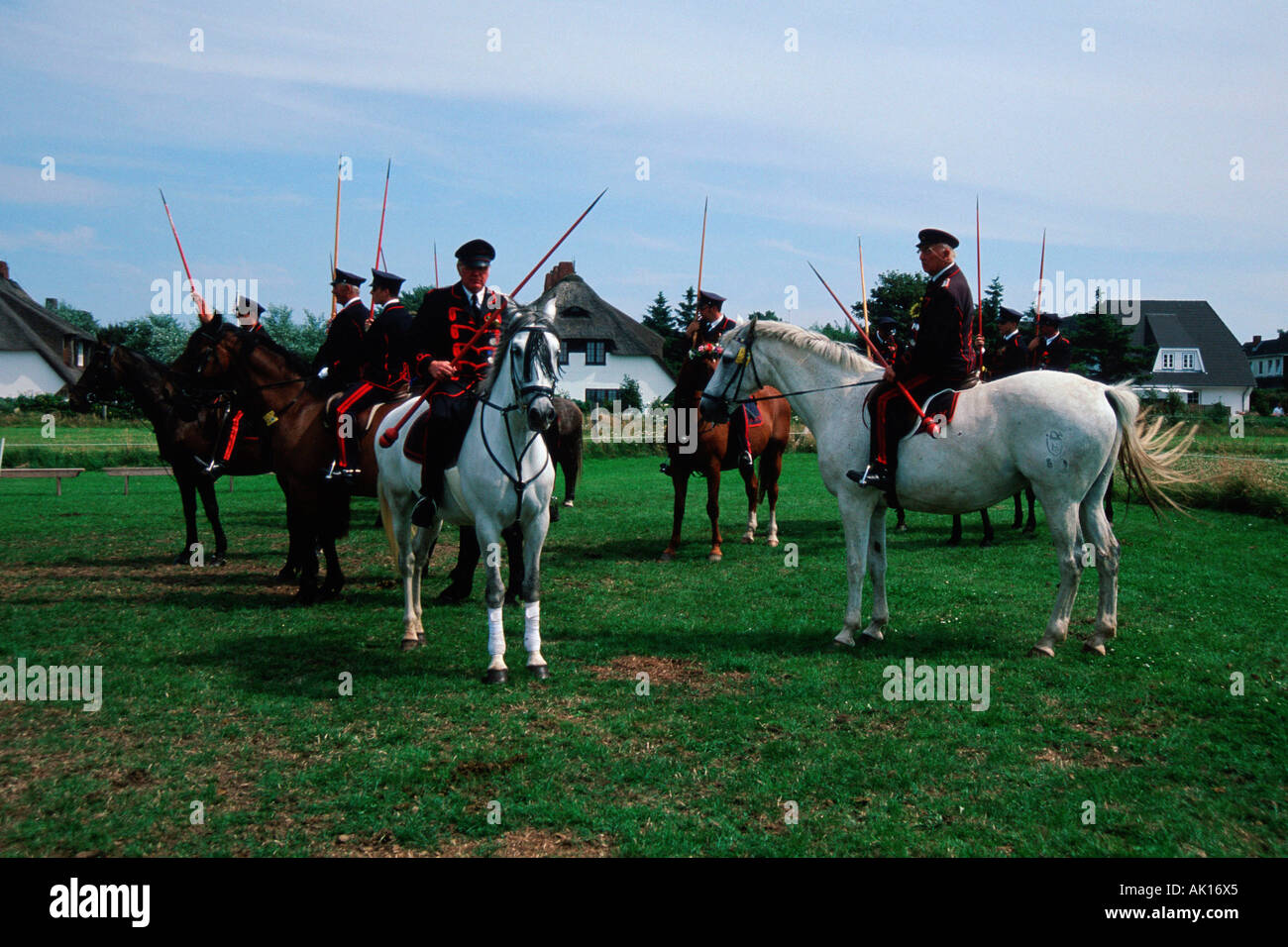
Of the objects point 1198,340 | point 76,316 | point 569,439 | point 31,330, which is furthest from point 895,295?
point 76,316

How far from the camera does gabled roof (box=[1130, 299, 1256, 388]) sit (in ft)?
210

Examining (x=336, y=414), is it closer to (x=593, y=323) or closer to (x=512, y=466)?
(x=512, y=466)

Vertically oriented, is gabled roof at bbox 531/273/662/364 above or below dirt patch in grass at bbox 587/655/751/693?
above

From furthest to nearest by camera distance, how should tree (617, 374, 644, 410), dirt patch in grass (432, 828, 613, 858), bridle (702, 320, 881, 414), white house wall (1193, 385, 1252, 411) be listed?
white house wall (1193, 385, 1252, 411)
tree (617, 374, 644, 410)
bridle (702, 320, 881, 414)
dirt patch in grass (432, 828, 613, 858)

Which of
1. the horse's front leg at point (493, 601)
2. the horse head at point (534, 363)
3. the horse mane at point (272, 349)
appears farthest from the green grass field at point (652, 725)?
the horse mane at point (272, 349)

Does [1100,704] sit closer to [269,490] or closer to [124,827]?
[124,827]

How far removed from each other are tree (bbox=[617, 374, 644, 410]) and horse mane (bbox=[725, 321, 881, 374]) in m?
46.5

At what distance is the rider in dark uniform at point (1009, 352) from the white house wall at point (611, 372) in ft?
158

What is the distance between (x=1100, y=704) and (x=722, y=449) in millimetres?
7036

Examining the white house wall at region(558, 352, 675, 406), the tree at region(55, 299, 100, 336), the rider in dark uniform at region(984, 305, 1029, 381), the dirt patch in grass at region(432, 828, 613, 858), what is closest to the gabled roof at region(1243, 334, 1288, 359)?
the white house wall at region(558, 352, 675, 406)

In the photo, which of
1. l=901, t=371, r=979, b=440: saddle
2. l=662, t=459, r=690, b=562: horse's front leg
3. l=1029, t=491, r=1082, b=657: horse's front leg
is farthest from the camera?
l=662, t=459, r=690, b=562: horse's front leg

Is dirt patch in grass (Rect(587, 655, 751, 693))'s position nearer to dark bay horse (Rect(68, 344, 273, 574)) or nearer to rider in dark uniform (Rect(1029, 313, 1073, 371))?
dark bay horse (Rect(68, 344, 273, 574))

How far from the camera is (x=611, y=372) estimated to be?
62469 mm

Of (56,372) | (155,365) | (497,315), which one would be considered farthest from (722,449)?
(56,372)
